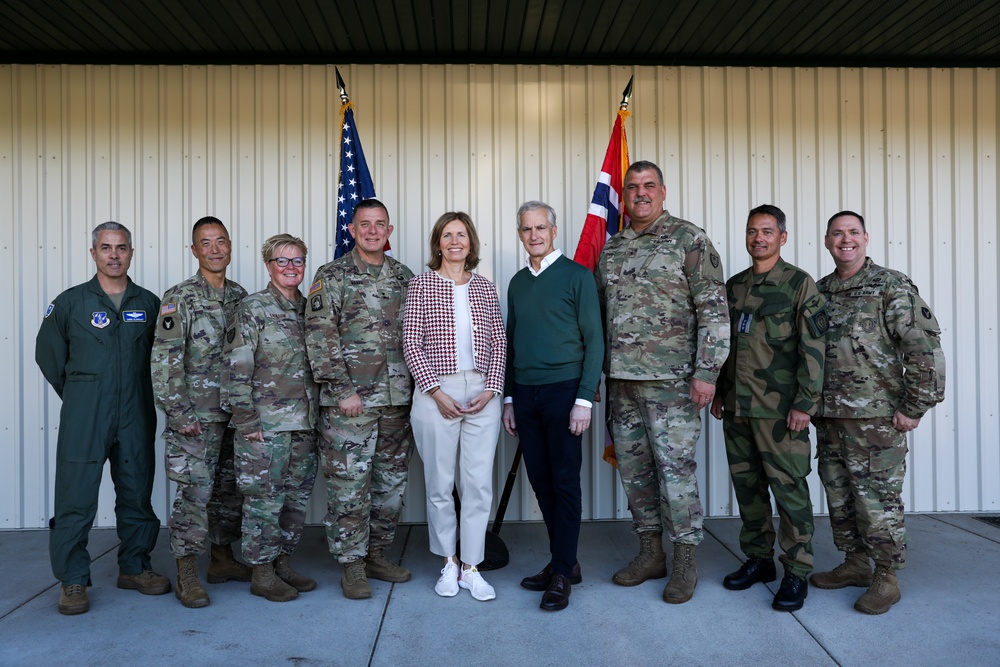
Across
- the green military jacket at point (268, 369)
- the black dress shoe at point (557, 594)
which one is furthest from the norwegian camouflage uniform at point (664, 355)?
the green military jacket at point (268, 369)

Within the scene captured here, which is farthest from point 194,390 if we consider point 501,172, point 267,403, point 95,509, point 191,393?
point 501,172

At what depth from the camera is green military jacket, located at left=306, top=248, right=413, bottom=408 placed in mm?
3309

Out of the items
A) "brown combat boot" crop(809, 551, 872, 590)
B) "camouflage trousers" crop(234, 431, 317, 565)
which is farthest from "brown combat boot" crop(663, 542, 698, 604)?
"camouflage trousers" crop(234, 431, 317, 565)

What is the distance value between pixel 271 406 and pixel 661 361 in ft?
6.15

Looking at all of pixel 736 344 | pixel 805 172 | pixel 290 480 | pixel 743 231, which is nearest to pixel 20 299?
pixel 290 480

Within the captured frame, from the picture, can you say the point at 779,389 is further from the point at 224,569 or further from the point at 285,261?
the point at 224,569

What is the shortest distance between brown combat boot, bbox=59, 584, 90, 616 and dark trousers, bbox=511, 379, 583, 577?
2145mm

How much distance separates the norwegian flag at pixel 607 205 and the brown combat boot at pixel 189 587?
2.64 metres

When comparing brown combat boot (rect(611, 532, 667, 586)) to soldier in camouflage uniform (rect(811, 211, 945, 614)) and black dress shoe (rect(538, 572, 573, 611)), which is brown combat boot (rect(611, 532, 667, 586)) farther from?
soldier in camouflage uniform (rect(811, 211, 945, 614))

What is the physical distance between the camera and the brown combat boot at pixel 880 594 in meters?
3.10

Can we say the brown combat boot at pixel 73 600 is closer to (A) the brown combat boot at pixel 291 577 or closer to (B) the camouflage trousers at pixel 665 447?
(A) the brown combat boot at pixel 291 577

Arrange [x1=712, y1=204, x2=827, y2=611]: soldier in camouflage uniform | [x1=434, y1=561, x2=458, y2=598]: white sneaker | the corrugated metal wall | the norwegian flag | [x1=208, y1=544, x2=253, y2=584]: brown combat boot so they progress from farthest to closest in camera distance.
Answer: the corrugated metal wall
the norwegian flag
[x1=208, y1=544, x2=253, y2=584]: brown combat boot
[x1=434, y1=561, x2=458, y2=598]: white sneaker
[x1=712, y1=204, x2=827, y2=611]: soldier in camouflage uniform

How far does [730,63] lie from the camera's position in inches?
183

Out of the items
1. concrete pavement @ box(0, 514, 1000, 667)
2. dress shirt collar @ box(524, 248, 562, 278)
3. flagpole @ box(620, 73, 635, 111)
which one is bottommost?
concrete pavement @ box(0, 514, 1000, 667)
